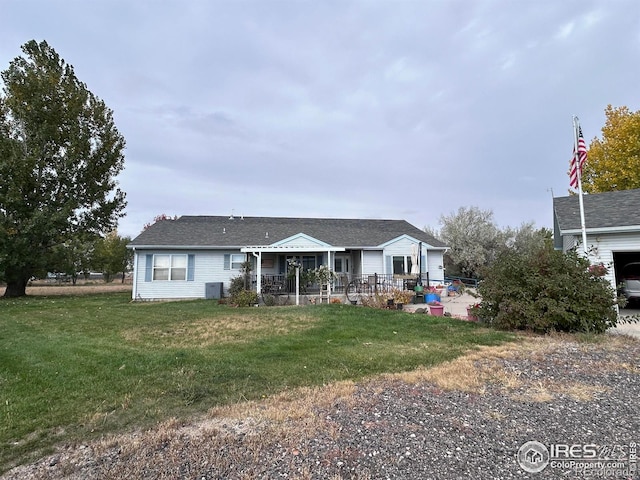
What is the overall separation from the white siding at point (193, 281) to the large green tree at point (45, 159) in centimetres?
602

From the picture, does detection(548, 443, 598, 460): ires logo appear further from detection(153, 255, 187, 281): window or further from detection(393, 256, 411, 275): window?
detection(153, 255, 187, 281): window

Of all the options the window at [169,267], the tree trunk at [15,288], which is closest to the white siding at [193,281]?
the window at [169,267]

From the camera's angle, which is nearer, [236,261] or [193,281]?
[193,281]

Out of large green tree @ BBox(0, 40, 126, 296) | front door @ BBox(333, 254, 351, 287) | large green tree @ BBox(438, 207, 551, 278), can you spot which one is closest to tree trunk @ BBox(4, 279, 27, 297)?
large green tree @ BBox(0, 40, 126, 296)

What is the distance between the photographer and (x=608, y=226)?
35.2 feet

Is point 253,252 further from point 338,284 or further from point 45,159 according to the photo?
point 45,159

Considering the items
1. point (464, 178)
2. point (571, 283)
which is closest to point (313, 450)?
point (571, 283)

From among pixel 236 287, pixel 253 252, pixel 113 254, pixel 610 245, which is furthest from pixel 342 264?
pixel 113 254

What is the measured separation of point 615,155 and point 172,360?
28.0 metres

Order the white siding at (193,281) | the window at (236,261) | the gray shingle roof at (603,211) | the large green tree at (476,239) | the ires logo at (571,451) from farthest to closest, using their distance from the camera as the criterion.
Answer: the large green tree at (476,239) → the window at (236,261) → the white siding at (193,281) → the gray shingle roof at (603,211) → the ires logo at (571,451)

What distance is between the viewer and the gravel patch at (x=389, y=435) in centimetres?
268

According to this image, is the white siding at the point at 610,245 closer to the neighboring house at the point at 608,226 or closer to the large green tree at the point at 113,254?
the neighboring house at the point at 608,226

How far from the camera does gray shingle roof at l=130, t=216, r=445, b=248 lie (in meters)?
18.6

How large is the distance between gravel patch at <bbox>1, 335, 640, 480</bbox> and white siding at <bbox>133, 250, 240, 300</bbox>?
15.1 metres
